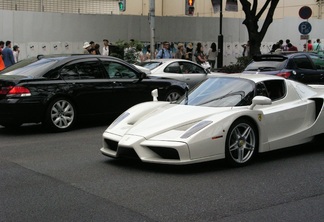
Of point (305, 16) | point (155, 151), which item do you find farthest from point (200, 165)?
point (305, 16)

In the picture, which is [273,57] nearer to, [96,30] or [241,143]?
[241,143]

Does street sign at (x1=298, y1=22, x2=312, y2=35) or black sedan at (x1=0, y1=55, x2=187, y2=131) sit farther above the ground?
street sign at (x1=298, y1=22, x2=312, y2=35)

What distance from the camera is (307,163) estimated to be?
24.7ft

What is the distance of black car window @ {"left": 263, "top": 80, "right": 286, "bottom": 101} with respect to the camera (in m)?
7.82

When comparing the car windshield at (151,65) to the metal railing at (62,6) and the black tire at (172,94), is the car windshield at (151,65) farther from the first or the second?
the metal railing at (62,6)

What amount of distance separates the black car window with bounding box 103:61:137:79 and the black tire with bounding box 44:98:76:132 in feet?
4.15

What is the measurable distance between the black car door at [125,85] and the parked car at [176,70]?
2756 mm

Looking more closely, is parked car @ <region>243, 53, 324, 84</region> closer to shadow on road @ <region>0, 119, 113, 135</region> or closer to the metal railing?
shadow on road @ <region>0, 119, 113, 135</region>

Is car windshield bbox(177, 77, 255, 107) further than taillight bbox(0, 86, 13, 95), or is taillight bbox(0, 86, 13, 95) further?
taillight bbox(0, 86, 13, 95)

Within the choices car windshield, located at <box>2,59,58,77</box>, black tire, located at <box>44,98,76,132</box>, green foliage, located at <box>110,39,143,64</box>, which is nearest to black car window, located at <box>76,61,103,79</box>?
car windshield, located at <box>2,59,58,77</box>

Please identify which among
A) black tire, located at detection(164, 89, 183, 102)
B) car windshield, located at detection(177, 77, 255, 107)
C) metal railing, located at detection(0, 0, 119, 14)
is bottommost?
black tire, located at detection(164, 89, 183, 102)

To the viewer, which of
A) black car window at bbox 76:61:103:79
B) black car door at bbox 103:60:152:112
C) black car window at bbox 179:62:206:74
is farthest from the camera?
black car window at bbox 179:62:206:74

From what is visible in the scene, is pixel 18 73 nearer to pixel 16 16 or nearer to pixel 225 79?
pixel 225 79

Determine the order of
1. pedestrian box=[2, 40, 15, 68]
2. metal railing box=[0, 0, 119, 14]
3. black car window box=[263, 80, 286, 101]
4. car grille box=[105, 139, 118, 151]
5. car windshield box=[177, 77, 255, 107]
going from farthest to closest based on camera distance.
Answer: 1. metal railing box=[0, 0, 119, 14]
2. pedestrian box=[2, 40, 15, 68]
3. black car window box=[263, 80, 286, 101]
4. car windshield box=[177, 77, 255, 107]
5. car grille box=[105, 139, 118, 151]
